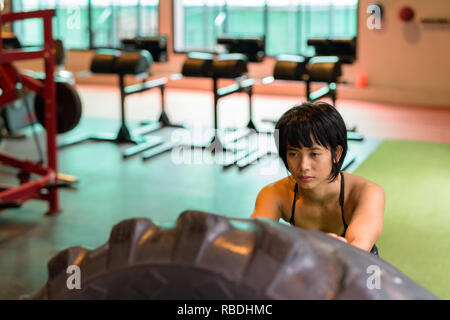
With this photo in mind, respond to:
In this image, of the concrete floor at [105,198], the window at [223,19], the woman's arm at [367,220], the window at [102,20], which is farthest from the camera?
the window at [102,20]

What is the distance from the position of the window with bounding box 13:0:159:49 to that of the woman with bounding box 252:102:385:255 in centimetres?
913

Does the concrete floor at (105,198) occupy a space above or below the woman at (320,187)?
below

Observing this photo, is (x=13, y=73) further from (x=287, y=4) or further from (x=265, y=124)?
(x=287, y=4)

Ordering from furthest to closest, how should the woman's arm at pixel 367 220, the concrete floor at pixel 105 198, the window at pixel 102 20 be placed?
the window at pixel 102 20
the concrete floor at pixel 105 198
the woman's arm at pixel 367 220

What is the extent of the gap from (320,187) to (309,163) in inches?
9.1

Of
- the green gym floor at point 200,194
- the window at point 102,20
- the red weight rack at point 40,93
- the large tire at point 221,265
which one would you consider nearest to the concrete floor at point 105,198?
the green gym floor at point 200,194

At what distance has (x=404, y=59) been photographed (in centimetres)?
877

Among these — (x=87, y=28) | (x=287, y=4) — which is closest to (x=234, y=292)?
(x=287, y=4)

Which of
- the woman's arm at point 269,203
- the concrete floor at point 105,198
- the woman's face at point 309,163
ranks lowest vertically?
the concrete floor at point 105,198

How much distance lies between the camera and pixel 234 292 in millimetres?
515

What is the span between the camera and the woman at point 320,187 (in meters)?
1.50

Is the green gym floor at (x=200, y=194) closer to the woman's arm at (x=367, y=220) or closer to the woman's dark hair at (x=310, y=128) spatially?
the woman's arm at (x=367, y=220)

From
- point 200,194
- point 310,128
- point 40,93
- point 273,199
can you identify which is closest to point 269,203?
point 273,199

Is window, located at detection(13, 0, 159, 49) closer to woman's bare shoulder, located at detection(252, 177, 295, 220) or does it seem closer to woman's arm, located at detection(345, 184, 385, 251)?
woman's bare shoulder, located at detection(252, 177, 295, 220)
